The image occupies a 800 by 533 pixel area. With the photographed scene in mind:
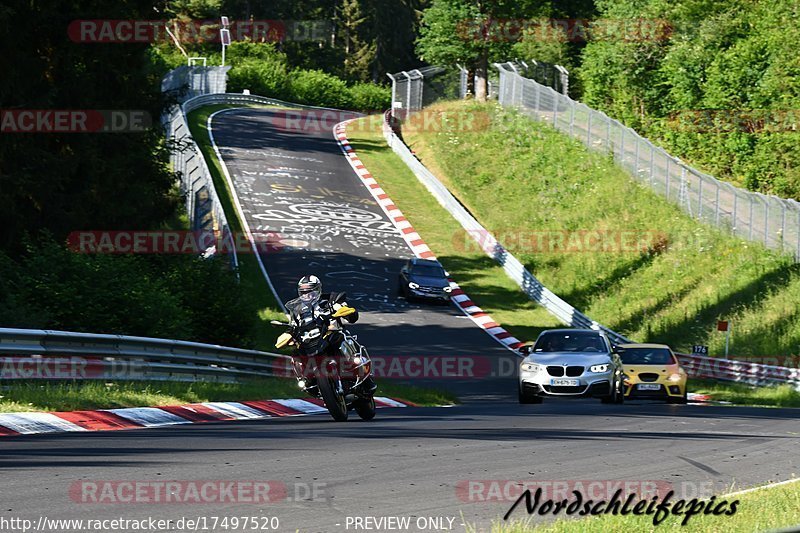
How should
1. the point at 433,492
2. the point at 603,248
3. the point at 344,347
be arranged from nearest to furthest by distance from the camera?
the point at 433,492, the point at 344,347, the point at 603,248

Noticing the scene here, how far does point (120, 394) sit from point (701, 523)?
29.4 ft

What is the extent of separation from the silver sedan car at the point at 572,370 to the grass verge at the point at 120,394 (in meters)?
4.26

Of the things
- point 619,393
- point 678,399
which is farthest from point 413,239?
point 619,393

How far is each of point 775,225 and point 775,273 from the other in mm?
1779

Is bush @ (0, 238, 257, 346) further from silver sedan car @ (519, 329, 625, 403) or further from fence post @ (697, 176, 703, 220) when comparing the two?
fence post @ (697, 176, 703, 220)

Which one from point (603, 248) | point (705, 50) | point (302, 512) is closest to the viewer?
point (302, 512)

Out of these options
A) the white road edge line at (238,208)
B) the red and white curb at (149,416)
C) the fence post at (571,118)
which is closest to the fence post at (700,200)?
the fence post at (571,118)

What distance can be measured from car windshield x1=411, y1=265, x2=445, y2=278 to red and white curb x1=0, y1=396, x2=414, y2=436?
20647mm

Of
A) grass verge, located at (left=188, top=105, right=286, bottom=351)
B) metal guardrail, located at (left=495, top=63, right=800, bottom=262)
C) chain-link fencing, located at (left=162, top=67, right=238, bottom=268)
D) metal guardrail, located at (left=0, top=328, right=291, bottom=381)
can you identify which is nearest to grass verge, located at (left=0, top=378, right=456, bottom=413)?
metal guardrail, located at (left=0, top=328, right=291, bottom=381)

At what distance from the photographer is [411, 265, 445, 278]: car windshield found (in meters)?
39.1

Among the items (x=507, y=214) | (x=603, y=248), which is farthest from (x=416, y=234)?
(x=603, y=248)

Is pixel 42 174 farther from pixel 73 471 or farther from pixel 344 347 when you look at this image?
pixel 73 471

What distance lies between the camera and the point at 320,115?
83125mm

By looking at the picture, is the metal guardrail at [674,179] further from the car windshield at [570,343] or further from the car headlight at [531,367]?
the car headlight at [531,367]
